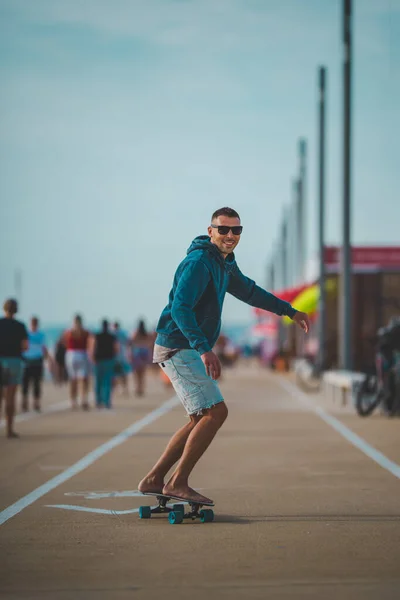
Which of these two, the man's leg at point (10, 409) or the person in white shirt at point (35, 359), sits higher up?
the person in white shirt at point (35, 359)

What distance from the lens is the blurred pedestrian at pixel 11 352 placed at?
17156mm

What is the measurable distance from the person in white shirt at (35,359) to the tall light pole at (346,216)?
920 centimetres

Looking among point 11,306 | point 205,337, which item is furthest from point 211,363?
point 11,306

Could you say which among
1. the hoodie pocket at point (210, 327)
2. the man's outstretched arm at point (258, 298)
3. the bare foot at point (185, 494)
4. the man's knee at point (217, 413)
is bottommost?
the bare foot at point (185, 494)

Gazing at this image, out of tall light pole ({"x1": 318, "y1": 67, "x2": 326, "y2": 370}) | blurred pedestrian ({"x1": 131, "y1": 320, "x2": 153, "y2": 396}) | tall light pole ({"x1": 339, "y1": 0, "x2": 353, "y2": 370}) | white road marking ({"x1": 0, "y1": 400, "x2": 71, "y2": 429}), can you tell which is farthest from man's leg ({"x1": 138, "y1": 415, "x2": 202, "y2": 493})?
tall light pole ({"x1": 318, "y1": 67, "x2": 326, "y2": 370})

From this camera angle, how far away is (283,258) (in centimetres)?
9400

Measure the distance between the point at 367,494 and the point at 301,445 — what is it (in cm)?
501

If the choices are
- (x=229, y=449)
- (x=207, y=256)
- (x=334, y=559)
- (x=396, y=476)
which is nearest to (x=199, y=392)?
(x=207, y=256)

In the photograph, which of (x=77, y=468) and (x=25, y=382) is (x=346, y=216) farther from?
(x=77, y=468)

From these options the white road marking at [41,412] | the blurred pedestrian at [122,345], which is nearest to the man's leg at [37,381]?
the white road marking at [41,412]

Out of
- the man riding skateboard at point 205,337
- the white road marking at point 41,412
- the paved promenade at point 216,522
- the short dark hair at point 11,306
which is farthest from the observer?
the white road marking at point 41,412

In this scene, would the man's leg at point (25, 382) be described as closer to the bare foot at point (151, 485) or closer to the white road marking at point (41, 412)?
the white road marking at point (41, 412)

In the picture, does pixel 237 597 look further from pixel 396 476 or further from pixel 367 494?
pixel 396 476

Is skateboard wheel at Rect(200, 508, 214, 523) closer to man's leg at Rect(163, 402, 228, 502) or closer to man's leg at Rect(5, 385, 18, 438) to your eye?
man's leg at Rect(163, 402, 228, 502)
